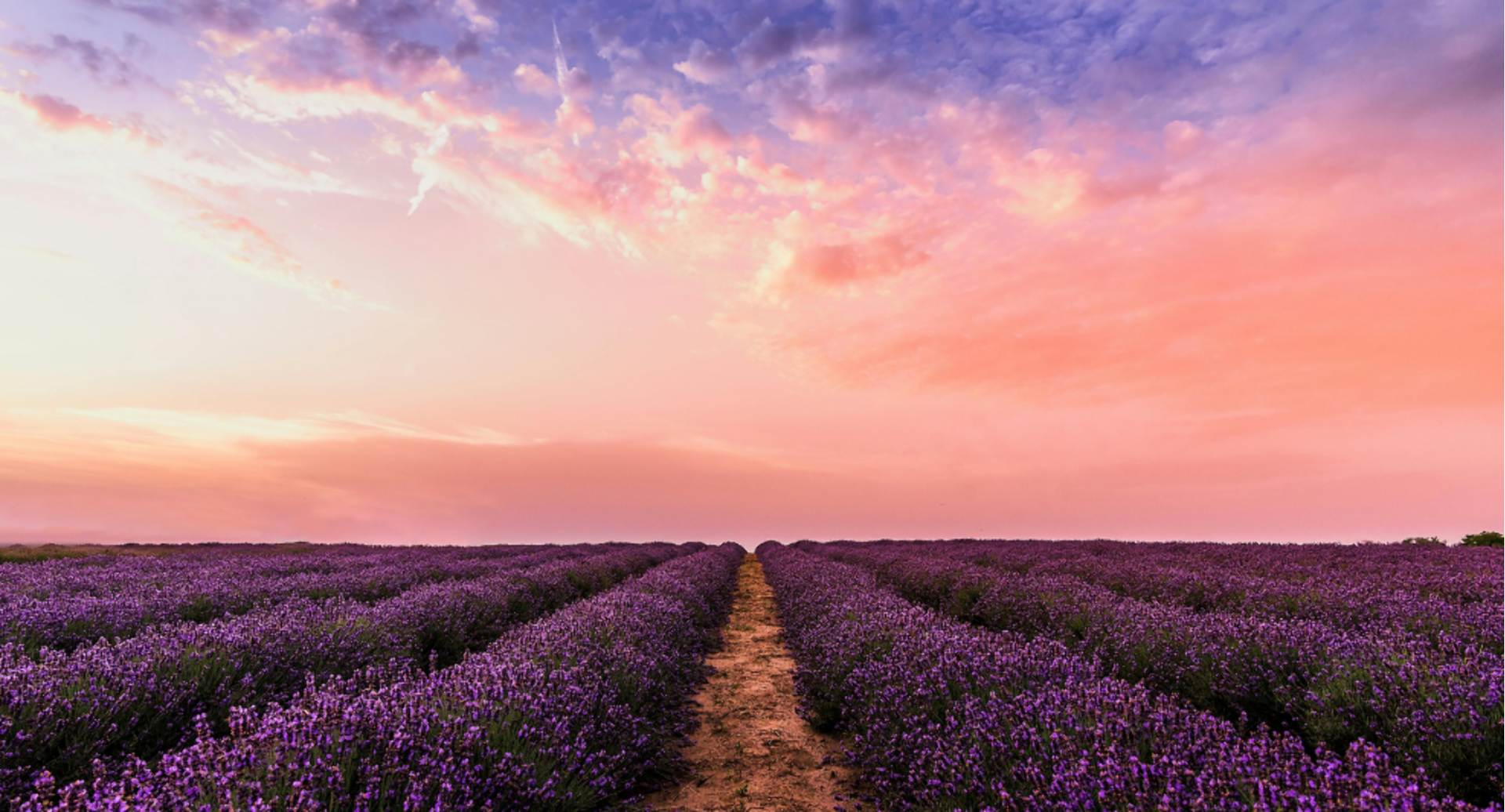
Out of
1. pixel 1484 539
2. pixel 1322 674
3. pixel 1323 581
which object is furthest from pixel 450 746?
pixel 1484 539

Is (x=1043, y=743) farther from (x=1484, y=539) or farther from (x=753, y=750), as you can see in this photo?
(x=1484, y=539)

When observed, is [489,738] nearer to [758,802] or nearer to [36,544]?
[758,802]

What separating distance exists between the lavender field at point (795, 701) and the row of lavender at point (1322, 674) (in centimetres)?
2

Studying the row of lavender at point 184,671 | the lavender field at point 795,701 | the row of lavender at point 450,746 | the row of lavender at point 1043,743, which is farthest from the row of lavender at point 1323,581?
the row of lavender at point 184,671

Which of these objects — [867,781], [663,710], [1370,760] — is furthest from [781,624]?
[1370,760]

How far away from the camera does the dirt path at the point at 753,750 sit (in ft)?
14.6

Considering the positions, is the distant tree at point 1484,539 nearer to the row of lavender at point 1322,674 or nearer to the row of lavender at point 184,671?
the row of lavender at point 1322,674

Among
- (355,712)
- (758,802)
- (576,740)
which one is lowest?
(758,802)

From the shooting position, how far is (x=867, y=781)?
4672 mm

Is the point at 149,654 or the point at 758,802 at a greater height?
the point at 149,654

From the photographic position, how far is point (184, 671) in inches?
191

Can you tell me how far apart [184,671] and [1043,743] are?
5.79 metres

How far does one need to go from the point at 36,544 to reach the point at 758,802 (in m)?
35.1

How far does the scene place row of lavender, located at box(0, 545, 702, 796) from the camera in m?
3.80
